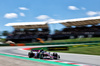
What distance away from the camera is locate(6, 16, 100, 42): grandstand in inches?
1644

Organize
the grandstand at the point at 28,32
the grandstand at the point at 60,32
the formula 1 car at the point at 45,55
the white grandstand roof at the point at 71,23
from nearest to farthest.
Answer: the formula 1 car at the point at 45,55, the white grandstand roof at the point at 71,23, the grandstand at the point at 60,32, the grandstand at the point at 28,32

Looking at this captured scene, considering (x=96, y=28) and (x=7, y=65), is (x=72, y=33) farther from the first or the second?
(x=7, y=65)

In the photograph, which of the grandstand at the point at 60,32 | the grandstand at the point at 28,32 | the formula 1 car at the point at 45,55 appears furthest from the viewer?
the grandstand at the point at 28,32

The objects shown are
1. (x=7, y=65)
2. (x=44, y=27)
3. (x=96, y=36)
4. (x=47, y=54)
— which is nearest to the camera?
(x=7, y=65)

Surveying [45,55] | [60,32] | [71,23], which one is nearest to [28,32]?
[60,32]

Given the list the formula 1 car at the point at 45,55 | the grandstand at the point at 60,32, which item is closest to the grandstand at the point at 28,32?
the grandstand at the point at 60,32

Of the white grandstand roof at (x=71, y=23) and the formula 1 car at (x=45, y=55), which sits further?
the white grandstand roof at (x=71, y=23)

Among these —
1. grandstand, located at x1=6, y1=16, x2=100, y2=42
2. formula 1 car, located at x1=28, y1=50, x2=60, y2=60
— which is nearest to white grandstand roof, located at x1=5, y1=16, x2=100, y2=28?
grandstand, located at x1=6, y1=16, x2=100, y2=42

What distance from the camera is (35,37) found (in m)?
46.2

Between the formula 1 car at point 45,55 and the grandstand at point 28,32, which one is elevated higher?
the grandstand at point 28,32

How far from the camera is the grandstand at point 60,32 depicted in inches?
1644

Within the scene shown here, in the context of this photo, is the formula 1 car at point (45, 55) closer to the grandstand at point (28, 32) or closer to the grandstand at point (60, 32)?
the grandstand at point (60, 32)

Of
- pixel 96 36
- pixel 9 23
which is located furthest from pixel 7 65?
pixel 9 23

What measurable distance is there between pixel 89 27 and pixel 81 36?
404 cm
